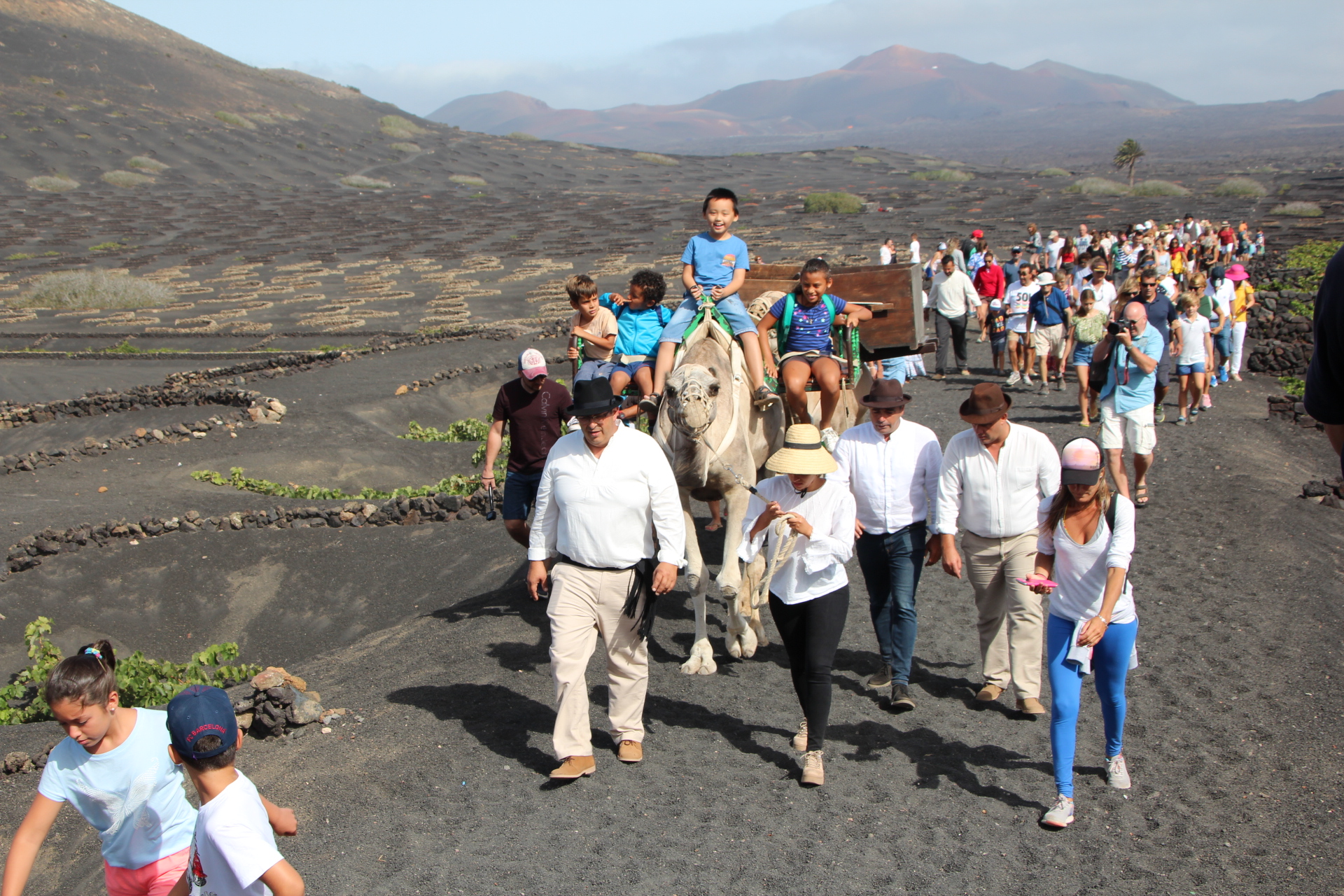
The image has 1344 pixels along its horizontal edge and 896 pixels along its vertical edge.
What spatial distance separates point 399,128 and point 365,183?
2950 centimetres

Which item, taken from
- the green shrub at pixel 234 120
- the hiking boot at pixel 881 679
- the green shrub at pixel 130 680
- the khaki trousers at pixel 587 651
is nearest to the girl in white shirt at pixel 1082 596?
the hiking boot at pixel 881 679

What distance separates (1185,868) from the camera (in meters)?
5.17

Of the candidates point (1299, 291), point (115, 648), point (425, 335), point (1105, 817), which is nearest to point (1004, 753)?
point (1105, 817)

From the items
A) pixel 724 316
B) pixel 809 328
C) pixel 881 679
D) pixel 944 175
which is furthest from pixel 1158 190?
pixel 881 679

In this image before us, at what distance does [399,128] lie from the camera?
4013 inches

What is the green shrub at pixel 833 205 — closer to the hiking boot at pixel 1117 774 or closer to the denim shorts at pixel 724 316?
the denim shorts at pixel 724 316

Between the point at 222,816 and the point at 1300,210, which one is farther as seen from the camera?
the point at 1300,210

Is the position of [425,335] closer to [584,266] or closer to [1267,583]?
[584,266]

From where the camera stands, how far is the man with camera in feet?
34.0

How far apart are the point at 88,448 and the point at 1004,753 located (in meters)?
15.1

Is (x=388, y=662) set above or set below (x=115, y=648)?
above

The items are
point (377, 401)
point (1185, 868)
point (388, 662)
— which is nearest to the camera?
point (1185, 868)

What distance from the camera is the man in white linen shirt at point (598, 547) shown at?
591 centimetres

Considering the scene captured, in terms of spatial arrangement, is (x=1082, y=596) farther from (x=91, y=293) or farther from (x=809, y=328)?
(x=91, y=293)
